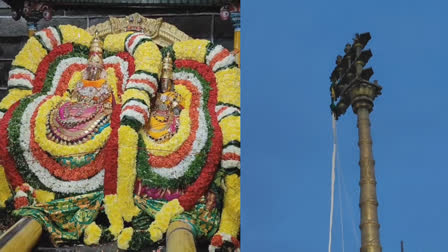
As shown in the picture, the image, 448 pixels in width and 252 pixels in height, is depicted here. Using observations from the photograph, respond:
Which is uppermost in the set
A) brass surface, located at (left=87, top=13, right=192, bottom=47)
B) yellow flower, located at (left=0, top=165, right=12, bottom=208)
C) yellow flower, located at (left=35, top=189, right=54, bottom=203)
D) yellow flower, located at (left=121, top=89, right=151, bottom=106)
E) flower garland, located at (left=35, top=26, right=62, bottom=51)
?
brass surface, located at (left=87, top=13, right=192, bottom=47)

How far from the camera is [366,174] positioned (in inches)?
599

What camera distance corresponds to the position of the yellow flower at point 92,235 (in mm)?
12430

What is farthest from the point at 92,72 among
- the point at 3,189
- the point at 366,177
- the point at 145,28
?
the point at 366,177

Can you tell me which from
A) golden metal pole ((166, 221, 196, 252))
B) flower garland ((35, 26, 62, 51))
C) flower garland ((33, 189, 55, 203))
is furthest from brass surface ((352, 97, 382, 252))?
flower garland ((35, 26, 62, 51))

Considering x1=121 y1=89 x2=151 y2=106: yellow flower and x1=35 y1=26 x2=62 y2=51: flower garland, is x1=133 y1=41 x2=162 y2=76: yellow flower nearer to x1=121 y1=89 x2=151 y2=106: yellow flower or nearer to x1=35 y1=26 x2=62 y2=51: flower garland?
x1=121 y1=89 x2=151 y2=106: yellow flower

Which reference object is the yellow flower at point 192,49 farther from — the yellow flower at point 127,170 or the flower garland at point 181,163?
the yellow flower at point 127,170

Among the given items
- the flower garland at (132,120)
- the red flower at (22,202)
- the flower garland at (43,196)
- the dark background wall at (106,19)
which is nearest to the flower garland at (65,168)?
the flower garland at (43,196)

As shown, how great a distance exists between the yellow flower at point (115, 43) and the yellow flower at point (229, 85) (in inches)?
68.8

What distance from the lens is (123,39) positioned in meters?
14.4

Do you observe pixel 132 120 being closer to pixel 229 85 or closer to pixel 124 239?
pixel 229 85

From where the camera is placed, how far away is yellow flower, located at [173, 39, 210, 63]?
1420 centimetres

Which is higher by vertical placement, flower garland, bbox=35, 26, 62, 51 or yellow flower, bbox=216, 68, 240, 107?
flower garland, bbox=35, 26, 62, 51

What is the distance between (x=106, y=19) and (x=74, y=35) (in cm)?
136

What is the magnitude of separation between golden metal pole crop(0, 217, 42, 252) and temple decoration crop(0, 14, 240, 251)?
0.64 ft
